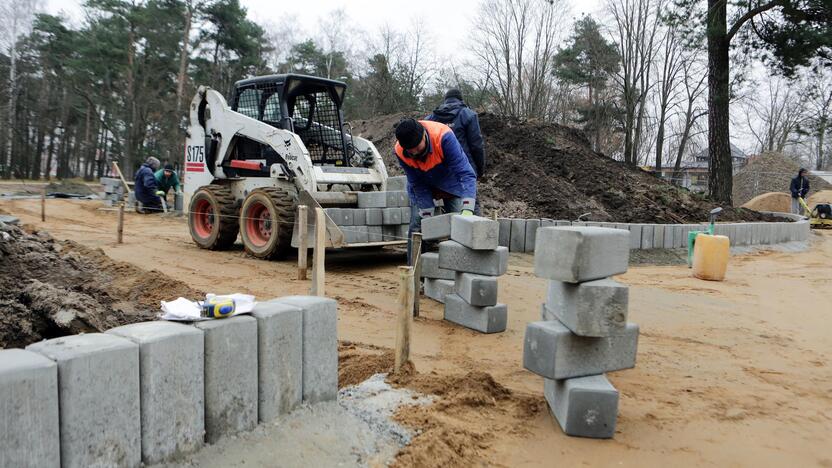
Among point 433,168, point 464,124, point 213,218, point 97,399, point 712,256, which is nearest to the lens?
point 97,399

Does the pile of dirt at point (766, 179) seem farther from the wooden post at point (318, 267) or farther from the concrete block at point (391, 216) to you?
the wooden post at point (318, 267)

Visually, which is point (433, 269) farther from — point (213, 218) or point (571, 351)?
point (213, 218)

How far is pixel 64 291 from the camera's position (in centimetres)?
377

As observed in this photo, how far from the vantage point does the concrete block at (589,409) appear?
273 cm

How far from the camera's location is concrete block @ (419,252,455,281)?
5449 millimetres

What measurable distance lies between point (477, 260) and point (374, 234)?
3.06 meters

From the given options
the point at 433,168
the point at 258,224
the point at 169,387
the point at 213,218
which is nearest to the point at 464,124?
the point at 433,168

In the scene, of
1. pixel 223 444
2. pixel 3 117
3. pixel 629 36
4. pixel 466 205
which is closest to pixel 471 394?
pixel 223 444

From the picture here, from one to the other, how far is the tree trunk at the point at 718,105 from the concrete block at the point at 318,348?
13975 mm

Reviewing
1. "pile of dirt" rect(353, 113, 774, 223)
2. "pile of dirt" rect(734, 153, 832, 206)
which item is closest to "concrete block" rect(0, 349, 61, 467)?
"pile of dirt" rect(353, 113, 774, 223)

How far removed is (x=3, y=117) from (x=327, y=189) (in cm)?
3179

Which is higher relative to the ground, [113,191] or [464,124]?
[464,124]

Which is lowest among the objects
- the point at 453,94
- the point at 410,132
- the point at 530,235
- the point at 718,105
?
the point at 530,235

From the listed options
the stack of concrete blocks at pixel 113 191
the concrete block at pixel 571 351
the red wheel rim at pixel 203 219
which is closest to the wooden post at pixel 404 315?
the concrete block at pixel 571 351
